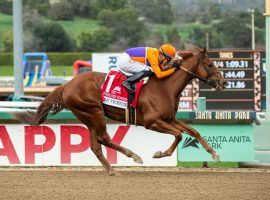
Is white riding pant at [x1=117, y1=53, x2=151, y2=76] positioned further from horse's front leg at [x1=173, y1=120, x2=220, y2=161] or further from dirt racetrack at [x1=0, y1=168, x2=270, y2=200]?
dirt racetrack at [x1=0, y1=168, x2=270, y2=200]

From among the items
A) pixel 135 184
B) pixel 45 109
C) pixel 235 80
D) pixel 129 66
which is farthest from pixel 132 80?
pixel 235 80

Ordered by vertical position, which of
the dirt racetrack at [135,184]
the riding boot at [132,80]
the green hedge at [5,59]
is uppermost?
the green hedge at [5,59]

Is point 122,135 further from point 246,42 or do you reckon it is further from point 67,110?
point 246,42

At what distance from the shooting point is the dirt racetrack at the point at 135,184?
915cm

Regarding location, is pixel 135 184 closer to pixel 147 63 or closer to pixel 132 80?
pixel 132 80

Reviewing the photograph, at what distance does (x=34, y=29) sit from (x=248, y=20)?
2061cm

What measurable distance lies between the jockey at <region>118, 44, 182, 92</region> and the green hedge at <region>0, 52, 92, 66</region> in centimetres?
5198

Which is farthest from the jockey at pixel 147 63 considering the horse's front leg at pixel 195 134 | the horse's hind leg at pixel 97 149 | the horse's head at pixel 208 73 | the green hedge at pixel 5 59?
the green hedge at pixel 5 59

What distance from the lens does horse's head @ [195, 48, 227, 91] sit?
457 inches

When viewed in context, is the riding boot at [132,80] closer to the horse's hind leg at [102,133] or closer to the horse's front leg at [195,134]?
the horse's hind leg at [102,133]

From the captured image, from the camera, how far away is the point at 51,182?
417 inches

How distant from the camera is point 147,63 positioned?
38.2 ft

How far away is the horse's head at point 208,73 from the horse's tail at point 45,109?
2.01 metres

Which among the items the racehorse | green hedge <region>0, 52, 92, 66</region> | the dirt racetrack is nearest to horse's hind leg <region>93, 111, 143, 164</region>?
the racehorse
